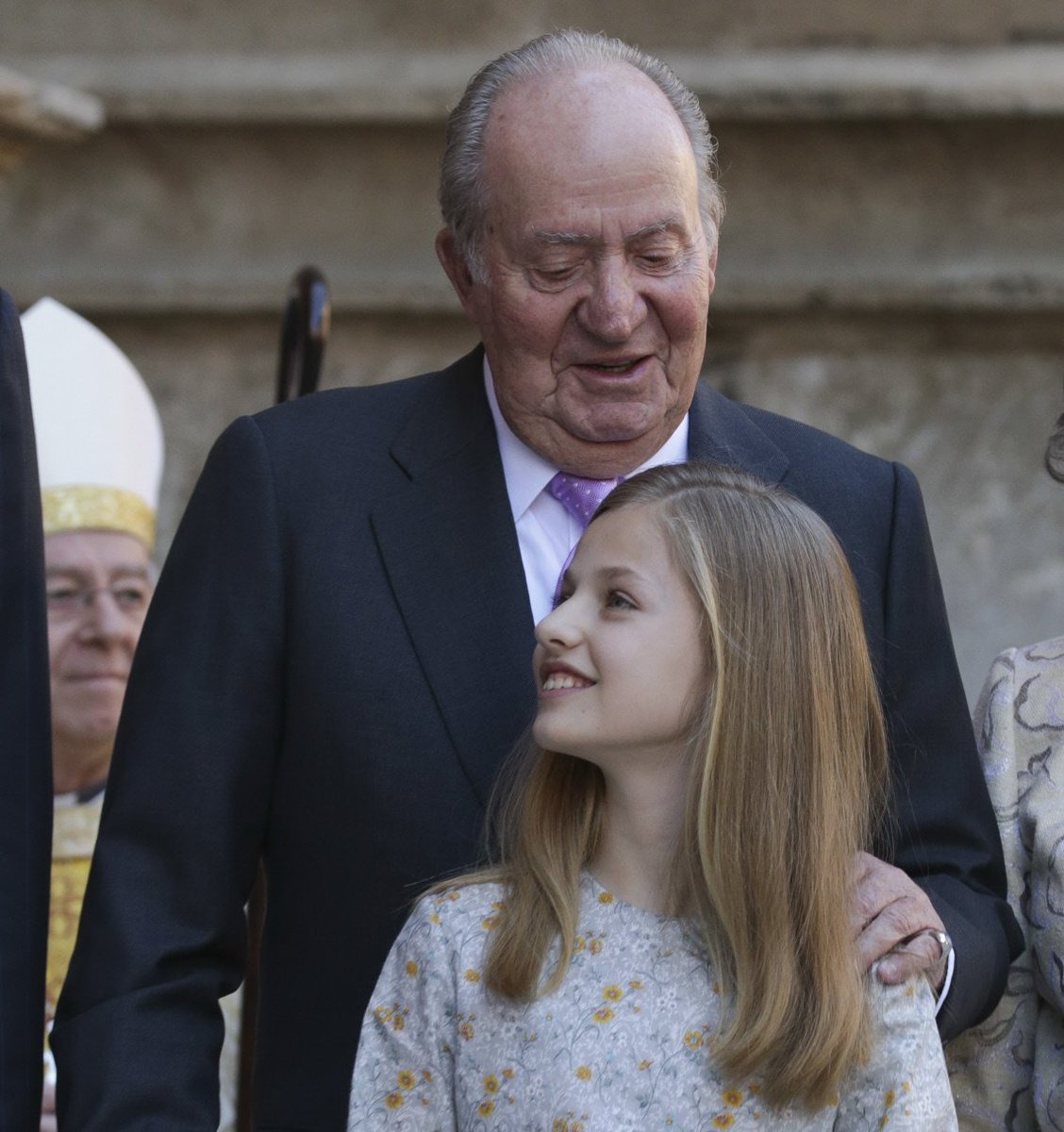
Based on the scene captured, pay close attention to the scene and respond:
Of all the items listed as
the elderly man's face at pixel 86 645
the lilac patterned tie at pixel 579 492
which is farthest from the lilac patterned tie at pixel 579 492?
the elderly man's face at pixel 86 645

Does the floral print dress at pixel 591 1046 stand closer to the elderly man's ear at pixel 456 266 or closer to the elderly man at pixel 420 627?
the elderly man at pixel 420 627

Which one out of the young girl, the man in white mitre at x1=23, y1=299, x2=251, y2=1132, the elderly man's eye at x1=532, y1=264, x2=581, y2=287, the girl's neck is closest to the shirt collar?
the elderly man's eye at x1=532, y1=264, x2=581, y2=287

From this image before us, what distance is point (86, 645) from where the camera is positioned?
3.78m

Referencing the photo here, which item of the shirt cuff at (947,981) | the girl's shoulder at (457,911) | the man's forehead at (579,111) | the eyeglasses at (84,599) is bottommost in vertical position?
the shirt cuff at (947,981)

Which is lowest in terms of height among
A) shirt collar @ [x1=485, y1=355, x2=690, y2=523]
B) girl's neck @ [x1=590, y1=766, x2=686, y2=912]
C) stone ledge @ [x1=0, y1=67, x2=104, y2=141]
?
girl's neck @ [x1=590, y1=766, x2=686, y2=912]

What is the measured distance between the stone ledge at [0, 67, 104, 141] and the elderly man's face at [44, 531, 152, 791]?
4.79ft

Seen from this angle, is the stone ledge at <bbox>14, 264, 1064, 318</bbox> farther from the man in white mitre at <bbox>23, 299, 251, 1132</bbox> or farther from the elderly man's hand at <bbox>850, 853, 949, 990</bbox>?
the elderly man's hand at <bbox>850, 853, 949, 990</bbox>

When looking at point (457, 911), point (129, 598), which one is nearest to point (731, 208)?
point (129, 598)

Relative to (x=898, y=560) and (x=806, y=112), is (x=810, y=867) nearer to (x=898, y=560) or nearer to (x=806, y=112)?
(x=898, y=560)

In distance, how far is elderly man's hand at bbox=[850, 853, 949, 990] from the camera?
84.0 inches

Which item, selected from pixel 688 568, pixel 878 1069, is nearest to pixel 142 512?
pixel 688 568

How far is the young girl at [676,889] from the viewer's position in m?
2.05

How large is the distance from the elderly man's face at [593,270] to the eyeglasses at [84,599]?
1.46 meters

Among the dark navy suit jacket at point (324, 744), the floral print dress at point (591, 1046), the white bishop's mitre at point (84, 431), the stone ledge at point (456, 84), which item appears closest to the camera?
the floral print dress at point (591, 1046)
